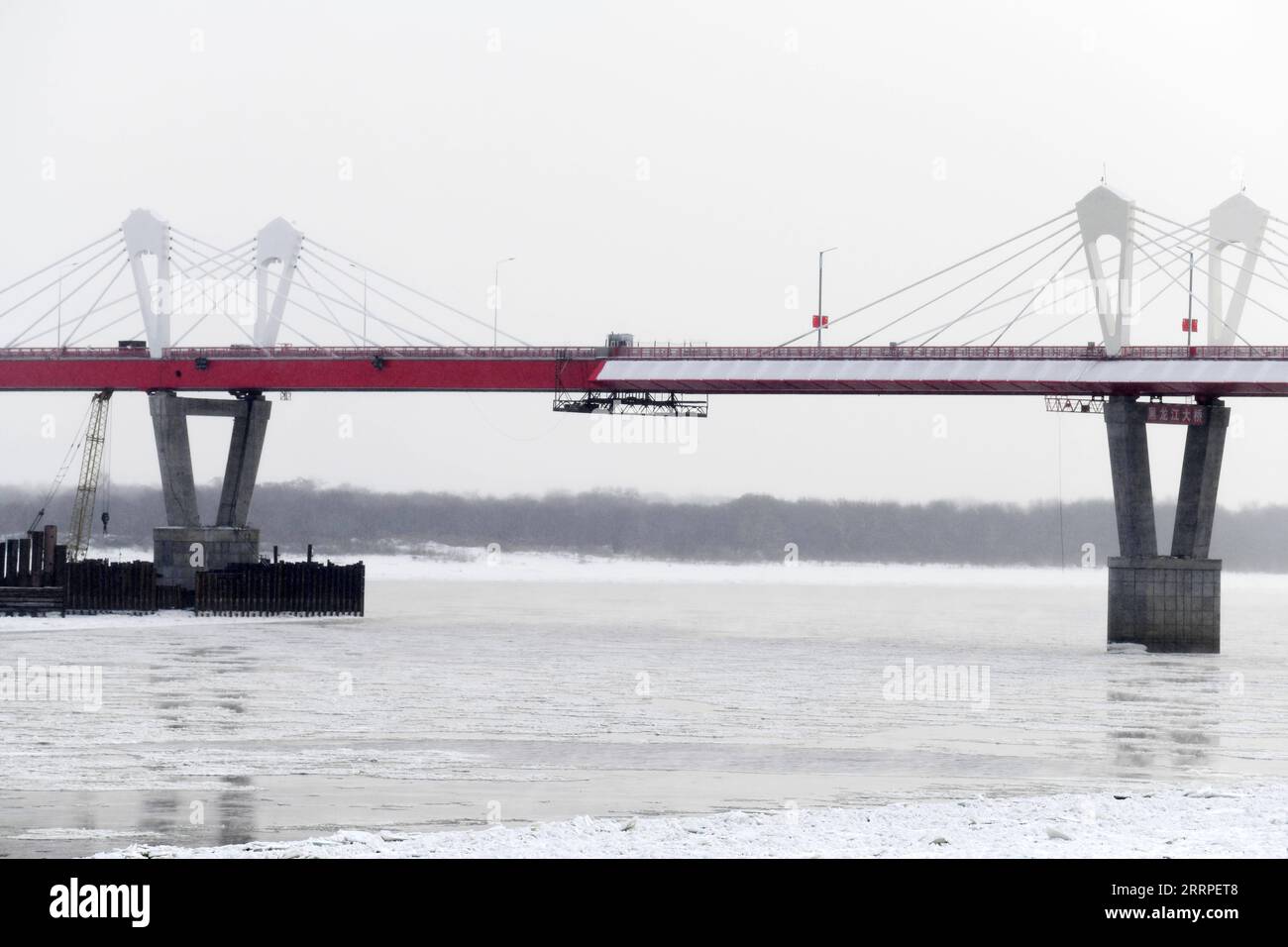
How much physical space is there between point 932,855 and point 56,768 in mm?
13109

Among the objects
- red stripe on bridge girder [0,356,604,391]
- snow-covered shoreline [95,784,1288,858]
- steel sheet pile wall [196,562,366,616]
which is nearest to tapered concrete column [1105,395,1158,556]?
red stripe on bridge girder [0,356,604,391]

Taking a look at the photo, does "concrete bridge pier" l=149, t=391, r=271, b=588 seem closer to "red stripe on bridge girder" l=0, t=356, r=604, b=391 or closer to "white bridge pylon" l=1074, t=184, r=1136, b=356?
"red stripe on bridge girder" l=0, t=356, r=604, b=391

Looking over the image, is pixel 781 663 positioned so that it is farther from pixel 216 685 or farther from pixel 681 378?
pixel 681 378

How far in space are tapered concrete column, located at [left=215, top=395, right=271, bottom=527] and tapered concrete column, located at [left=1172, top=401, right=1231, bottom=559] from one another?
43.3 m

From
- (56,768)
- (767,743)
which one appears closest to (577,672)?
(767,743)

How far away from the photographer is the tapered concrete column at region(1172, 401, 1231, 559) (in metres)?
65.3

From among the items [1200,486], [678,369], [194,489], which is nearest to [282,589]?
[194,489]

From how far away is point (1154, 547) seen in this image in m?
65.9

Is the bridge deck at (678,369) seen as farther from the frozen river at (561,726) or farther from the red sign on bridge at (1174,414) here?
the frozen river at (561,726)

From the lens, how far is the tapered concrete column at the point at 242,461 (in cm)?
8331

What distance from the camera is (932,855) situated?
16.6 metres
